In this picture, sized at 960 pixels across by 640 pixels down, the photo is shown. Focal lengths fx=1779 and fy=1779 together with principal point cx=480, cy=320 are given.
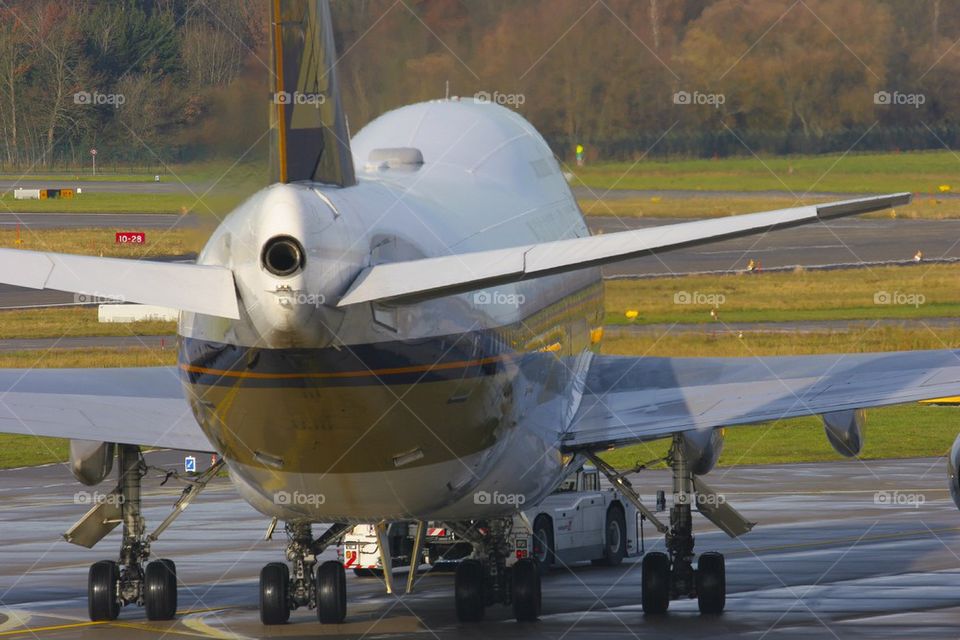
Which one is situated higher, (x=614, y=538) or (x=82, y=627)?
(x=614, y=538)

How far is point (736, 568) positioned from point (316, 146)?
17.8 m

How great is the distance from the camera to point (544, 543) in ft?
119

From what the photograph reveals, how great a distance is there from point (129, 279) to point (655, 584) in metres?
13.1

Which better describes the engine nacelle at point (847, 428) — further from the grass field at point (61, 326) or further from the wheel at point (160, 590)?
the grass field at point (61, 326)

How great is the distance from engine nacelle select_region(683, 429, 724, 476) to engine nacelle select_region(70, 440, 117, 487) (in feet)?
33.1

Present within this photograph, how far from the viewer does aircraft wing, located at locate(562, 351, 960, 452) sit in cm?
2967

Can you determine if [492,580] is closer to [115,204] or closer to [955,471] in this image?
[955,471]

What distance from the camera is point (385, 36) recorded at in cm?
3588

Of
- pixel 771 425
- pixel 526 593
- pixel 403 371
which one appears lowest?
pixel 526 593

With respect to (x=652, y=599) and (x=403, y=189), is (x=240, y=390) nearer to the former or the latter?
(x=403, y=189)

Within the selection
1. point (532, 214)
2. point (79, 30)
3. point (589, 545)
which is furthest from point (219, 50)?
point (79, 30)

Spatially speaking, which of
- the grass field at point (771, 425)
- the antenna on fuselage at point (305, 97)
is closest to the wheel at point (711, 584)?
the antenna on fuselage at point (305, 97)

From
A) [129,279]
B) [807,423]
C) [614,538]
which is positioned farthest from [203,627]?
[807,423]

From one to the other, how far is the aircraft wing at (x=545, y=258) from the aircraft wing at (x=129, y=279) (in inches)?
57.6
